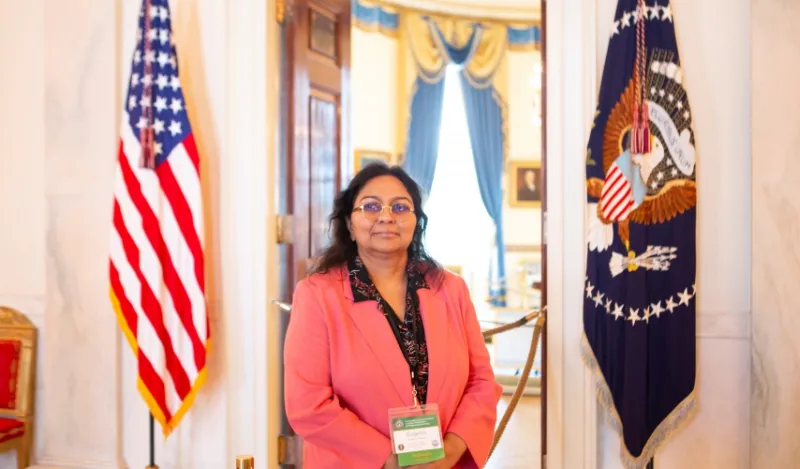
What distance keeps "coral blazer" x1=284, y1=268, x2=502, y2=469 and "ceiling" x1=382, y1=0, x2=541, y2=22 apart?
654cm

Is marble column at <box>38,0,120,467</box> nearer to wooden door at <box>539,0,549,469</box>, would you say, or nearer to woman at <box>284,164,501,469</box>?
woman at <box>284,164,501,469</box>

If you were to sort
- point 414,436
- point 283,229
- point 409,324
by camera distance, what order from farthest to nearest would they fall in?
point 283,229 < point 409,324 < point 414,436

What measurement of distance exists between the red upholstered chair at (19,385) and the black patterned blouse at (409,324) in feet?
7.97

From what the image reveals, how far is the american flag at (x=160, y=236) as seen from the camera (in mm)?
3523

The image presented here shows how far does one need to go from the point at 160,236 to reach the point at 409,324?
172cm

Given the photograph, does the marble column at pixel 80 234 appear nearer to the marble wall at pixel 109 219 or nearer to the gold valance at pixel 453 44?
the marble wall at pixel 109 219

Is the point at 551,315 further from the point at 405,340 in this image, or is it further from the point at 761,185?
the point at 405,340

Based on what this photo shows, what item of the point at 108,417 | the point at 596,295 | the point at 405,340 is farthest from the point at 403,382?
the point at 108,417

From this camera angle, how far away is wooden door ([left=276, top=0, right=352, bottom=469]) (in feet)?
12.5

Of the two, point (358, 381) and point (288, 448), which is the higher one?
point (358, 381)

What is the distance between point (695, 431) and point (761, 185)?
1.13 meters

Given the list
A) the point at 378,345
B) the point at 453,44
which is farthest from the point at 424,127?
the point at 378,345

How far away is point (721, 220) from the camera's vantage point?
3.29 m

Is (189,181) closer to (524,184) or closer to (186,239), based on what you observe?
(186,239)
